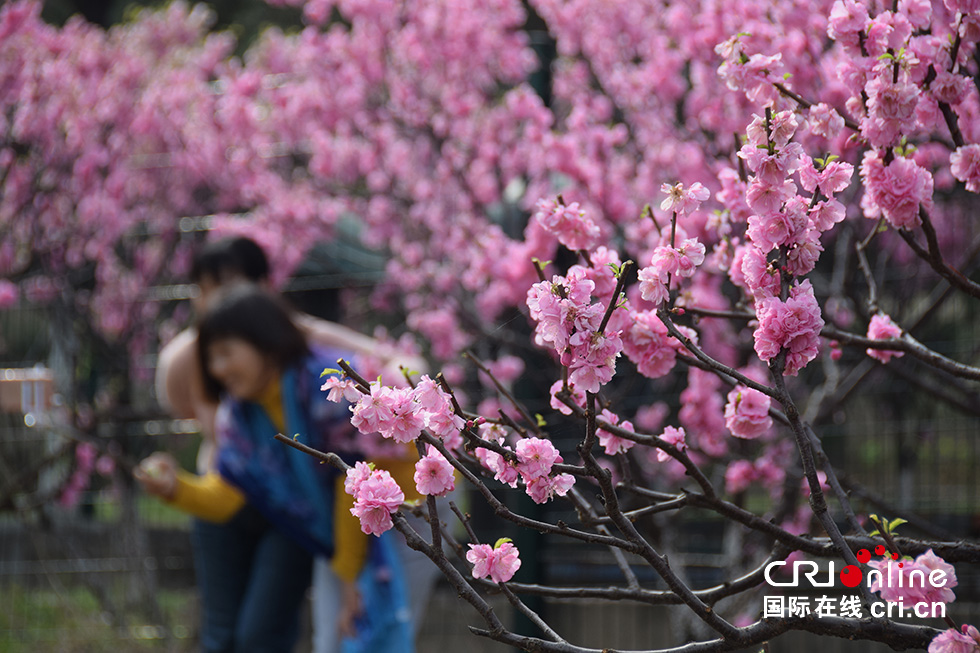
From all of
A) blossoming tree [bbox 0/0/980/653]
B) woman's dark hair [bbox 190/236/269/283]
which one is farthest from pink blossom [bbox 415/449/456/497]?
woman's dark hair [bbox 190/236/269/283]

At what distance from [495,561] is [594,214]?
2.17 m

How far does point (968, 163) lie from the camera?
1498mm

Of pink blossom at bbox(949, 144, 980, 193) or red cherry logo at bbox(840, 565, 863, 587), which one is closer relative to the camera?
red cherry logo at bbox(840, 565, 863, 587)

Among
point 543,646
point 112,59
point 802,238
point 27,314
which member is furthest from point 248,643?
point 112,59

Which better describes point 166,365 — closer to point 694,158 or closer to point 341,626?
point 341,626

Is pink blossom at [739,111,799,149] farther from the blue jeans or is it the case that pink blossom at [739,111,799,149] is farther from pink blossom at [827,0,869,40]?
the blue jeans

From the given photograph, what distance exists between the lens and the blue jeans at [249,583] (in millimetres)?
3174

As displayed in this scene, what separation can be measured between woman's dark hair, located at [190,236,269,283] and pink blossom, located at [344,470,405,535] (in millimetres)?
2358

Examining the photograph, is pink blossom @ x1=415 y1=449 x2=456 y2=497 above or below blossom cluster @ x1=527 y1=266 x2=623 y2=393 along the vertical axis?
below

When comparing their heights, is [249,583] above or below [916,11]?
below

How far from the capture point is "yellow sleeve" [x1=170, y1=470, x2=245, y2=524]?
10.4ft

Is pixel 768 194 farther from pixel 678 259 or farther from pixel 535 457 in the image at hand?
pixel 535 457

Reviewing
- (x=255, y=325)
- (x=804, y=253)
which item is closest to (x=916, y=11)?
(x=804, y=253)

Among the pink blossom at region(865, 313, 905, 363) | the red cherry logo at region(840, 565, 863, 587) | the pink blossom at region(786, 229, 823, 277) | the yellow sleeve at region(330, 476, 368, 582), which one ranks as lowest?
the yellow sleeve at region(330, 476, 368, 582)
